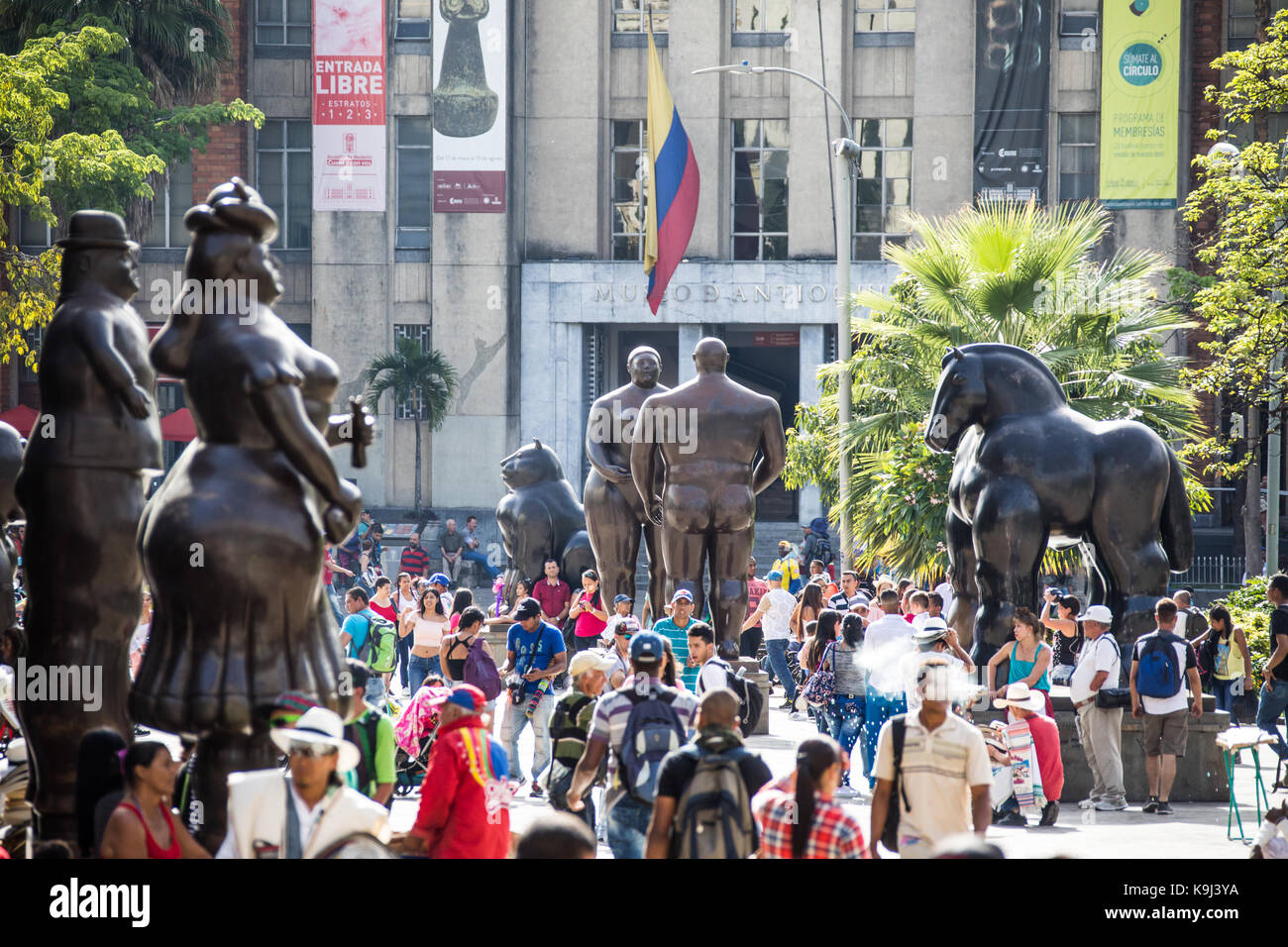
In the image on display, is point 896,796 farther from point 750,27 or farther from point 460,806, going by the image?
point 750,27

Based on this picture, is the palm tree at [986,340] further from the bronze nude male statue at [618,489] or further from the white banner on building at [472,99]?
the white banner on building at [472,99]

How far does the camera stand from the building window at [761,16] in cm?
3625

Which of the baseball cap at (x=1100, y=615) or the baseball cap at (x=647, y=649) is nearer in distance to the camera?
the baseball cap at (x=647, y=649)

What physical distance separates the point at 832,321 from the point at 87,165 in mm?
16685

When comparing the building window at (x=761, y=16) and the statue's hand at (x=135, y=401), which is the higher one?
the building window at (x=761, y=16)

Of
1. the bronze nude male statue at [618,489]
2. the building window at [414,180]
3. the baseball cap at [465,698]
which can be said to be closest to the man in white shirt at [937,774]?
the baseball cap at [465,698]

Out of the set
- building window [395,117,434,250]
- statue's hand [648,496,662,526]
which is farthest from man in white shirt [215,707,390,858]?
building window [395,117,434,250]

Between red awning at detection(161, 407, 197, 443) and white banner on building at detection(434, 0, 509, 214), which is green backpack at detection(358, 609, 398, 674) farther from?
white banner on building at detection(434, 0, 509, 214)

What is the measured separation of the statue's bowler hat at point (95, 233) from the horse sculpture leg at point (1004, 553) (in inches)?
234

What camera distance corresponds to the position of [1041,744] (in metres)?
10.8

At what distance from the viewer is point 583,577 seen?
593 inches

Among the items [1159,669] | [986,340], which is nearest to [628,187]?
[986,340]

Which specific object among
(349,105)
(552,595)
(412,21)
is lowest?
(552,595)

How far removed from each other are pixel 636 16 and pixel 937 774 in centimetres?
3211
